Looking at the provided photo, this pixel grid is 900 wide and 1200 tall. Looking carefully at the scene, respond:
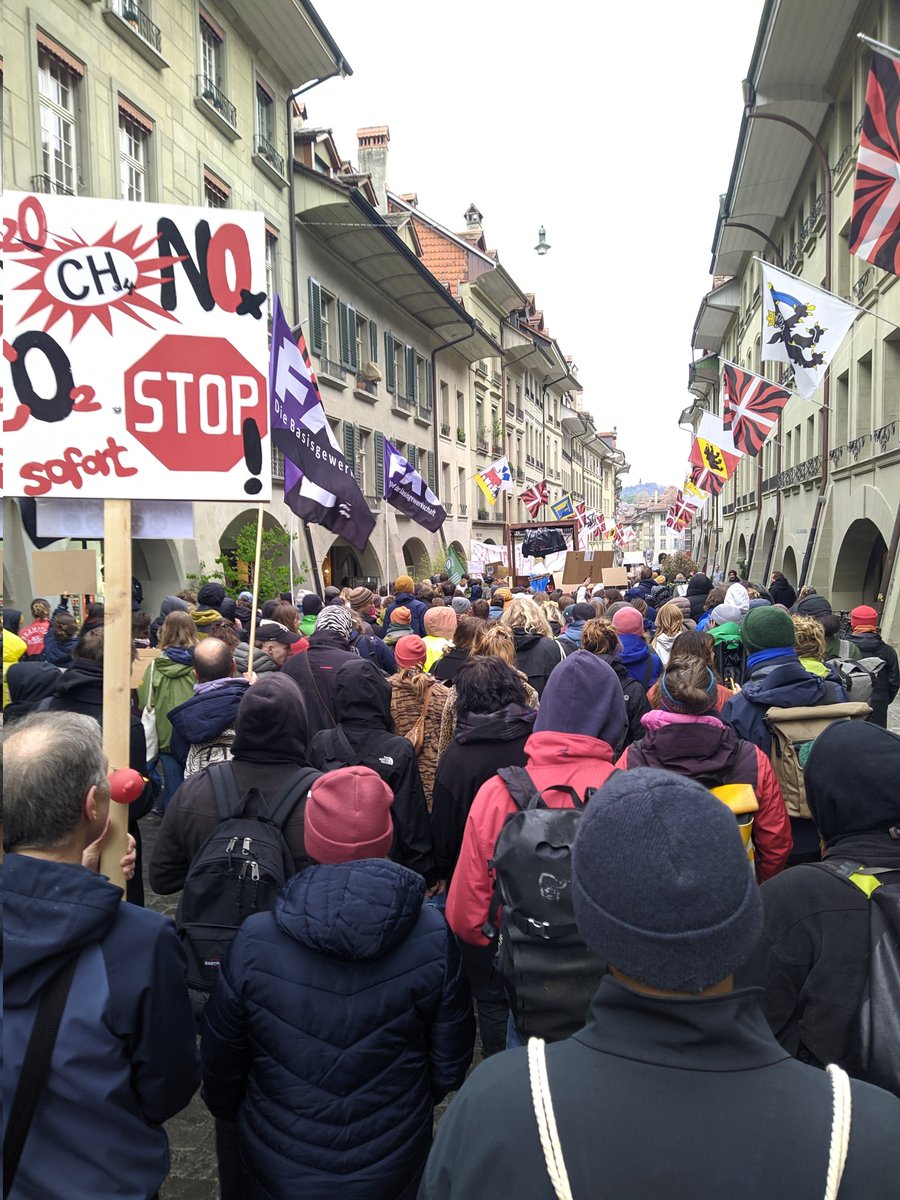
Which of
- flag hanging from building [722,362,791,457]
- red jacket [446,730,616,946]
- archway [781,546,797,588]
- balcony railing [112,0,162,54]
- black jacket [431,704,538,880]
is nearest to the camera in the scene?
red jacket [446,730,616,946]

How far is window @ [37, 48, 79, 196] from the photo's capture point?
11344 mm

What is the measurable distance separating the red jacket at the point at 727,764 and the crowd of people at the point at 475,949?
0.04 ft

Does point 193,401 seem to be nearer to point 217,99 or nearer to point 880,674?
point 880,674

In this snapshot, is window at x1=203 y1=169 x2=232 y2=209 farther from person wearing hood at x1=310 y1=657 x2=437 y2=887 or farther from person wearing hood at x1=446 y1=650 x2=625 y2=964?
person wearing hood at x1=446 y1=650 x2=625 y2=964

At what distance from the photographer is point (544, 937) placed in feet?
7.40

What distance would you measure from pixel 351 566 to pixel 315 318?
7808 mm

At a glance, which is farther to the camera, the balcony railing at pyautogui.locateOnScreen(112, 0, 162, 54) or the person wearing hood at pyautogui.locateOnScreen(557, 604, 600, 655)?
the balcony railing at pyautogui.locateOnScreen(112, 0, 162, 54)

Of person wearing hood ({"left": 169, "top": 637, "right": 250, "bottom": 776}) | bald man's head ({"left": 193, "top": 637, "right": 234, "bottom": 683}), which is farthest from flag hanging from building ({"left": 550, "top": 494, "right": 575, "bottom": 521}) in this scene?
person wearing hood ({"left": 169, "top": 637, "right": 250, "bottom": 776})

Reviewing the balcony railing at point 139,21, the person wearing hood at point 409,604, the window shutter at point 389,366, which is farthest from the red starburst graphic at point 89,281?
the window shutter at point 389,366

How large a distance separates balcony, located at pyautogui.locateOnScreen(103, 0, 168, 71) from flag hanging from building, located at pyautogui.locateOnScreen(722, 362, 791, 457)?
10.9 m

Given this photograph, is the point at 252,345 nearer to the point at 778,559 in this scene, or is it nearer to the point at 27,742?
the point at 27,742

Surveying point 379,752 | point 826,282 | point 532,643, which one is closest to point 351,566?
point 826,282

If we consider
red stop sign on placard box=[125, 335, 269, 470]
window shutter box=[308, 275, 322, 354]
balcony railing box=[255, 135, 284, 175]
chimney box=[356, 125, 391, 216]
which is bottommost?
red stop sign on placard box=[125, 335, 269, 470]

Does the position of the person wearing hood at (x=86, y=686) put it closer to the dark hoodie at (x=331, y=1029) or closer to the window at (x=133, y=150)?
the dark hoodie at (x=331, y=1029)
